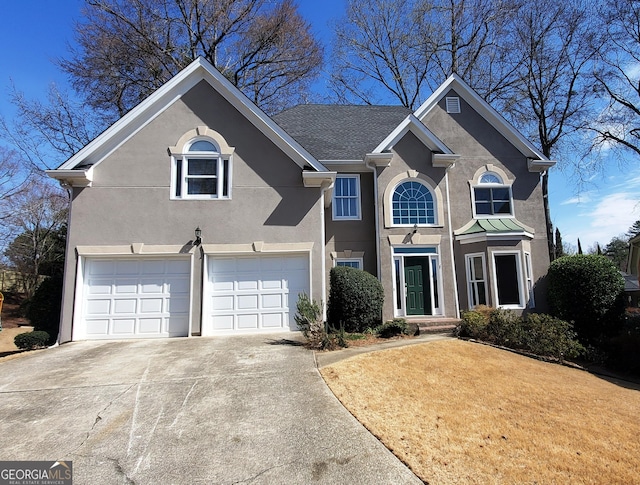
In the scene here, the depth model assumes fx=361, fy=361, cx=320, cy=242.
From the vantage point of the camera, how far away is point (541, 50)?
20734mm

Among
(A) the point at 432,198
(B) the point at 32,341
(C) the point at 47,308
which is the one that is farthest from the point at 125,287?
(A) the point at 432,198

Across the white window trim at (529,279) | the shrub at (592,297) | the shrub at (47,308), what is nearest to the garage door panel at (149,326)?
the shrub at (47,308)

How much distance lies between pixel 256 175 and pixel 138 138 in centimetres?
359

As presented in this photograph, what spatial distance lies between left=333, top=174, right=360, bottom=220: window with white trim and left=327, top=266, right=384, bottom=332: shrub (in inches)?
130

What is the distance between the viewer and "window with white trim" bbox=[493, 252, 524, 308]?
12930 millimetres

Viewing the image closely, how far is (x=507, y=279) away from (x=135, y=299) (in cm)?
1234

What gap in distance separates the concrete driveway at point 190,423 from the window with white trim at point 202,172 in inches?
199

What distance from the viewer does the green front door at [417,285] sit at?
1234 centimetres

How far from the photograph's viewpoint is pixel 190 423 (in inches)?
179

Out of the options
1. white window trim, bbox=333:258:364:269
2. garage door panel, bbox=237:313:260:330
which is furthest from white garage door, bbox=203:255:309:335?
white window trim, bbox=333:258:364:269

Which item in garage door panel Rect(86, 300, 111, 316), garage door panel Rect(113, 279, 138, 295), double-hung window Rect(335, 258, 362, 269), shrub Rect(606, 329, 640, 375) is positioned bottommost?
shrub Rect(606, 329, 640, 375)

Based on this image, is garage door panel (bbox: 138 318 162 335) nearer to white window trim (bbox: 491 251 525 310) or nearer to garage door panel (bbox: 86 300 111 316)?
garage door panel (bbox: 86 300 111 316)

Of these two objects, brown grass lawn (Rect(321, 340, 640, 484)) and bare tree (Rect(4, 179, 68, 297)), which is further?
bare tree (Rect(4, 179, 68, 297))

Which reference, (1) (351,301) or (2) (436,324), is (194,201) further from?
(2) (436,324)
